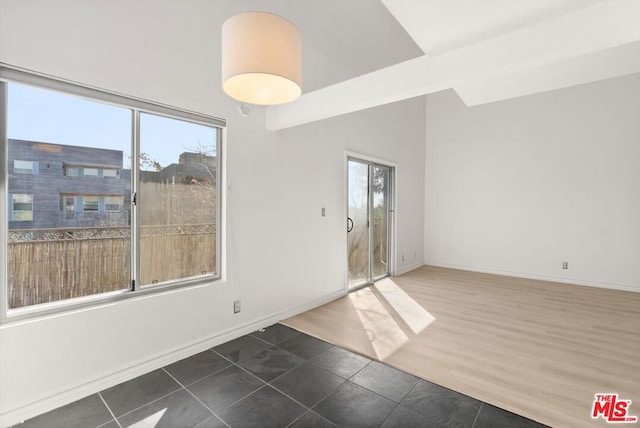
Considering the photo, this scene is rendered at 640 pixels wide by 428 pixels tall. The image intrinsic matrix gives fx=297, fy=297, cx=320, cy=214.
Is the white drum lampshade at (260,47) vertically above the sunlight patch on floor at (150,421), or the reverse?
the white drum lampshade at (260,47)

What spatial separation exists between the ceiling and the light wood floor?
7.41ft

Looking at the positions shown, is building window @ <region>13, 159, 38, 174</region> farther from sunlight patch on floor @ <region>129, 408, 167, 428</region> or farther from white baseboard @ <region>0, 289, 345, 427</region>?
sunlight patch on floor @ <region>129, 408, 167, 428</region>

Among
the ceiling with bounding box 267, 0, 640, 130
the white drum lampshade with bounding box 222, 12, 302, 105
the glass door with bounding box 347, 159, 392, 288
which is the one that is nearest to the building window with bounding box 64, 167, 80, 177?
the white drum lampshade with bounding box 222, 12, 302, 105

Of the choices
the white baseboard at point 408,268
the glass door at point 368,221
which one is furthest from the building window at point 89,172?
the white baseboard at point 408,268

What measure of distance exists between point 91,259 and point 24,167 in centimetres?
74

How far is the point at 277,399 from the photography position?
208 cm

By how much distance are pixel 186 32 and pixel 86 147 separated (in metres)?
1.30

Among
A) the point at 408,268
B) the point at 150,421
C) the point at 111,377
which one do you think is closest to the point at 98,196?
the point at 111,377

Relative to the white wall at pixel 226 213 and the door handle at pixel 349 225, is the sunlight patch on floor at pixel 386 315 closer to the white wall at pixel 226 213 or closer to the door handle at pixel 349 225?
the white wall at pixel 226 213

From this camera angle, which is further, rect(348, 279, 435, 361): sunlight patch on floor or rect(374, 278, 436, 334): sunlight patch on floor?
rect(374, 278, 436, 334): sunlight patch on floor

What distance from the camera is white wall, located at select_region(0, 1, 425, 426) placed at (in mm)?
1900

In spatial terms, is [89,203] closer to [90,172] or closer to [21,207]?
[90,172]

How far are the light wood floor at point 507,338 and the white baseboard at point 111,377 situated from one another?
69cm

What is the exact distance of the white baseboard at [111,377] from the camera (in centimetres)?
186
